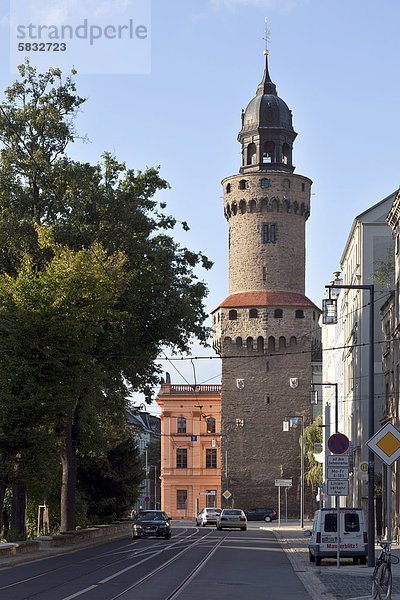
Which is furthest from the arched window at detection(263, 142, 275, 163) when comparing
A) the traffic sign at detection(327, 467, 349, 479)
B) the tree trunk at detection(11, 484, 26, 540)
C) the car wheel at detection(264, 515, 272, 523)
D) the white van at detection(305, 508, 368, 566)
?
the traffic sign at detection(327, 467, 349, 479)

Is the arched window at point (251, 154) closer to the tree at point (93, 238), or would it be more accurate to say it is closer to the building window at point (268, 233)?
the building window at point (268, 233)

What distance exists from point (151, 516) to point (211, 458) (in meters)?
55.0

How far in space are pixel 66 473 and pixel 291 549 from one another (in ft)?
32.1

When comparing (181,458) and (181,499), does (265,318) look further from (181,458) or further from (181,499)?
(181,499)

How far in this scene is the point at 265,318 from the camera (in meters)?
92.9

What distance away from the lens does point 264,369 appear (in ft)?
303

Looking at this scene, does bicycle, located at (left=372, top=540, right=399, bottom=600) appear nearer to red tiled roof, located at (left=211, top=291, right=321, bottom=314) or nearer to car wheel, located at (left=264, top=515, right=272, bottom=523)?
car wheel, located at (left=264, top=515, right=272, bottom=523)

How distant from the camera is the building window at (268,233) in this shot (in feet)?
310

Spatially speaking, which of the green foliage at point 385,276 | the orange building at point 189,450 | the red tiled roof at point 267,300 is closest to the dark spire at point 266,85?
the red tiled roof at point 267,300

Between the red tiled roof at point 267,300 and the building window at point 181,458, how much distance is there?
54.7 ft

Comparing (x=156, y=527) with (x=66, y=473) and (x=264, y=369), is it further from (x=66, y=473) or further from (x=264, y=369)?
(x=264, y=369)

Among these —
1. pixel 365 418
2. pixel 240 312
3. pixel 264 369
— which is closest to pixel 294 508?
pixel 264 369

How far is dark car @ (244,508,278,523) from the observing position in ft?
293

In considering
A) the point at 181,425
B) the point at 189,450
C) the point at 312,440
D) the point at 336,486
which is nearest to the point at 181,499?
the point at 189,450
